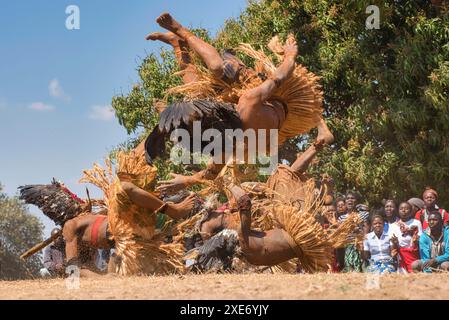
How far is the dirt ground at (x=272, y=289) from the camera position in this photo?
4.32 m

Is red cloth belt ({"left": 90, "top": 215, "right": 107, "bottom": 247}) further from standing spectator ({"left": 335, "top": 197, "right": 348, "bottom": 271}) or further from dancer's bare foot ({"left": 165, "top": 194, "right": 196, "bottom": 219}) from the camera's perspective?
Result: standing spectator ({"left": 335, "top": 197, "right": 348, "bottom": 271})

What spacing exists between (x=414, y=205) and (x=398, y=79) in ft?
10.4

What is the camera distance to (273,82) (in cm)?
680

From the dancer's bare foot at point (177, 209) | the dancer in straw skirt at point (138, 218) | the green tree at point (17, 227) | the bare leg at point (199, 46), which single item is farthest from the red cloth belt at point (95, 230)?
the green tree at point (17, 227)

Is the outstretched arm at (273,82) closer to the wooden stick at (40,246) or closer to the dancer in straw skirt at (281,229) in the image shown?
the dancer in straw skirt at (281,229)

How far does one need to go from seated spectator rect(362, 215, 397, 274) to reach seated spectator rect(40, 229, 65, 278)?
3.70 metres

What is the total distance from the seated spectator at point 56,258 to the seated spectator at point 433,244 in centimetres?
405

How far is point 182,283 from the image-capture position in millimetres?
5242

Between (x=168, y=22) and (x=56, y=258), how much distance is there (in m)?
3.64

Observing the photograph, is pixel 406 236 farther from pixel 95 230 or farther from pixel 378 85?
pixel 378 85

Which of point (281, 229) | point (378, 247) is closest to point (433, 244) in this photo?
point (378, 247)

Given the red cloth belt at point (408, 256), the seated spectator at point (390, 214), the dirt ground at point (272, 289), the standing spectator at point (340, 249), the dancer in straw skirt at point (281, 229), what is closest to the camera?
the dirt ground at point (272, 289)
